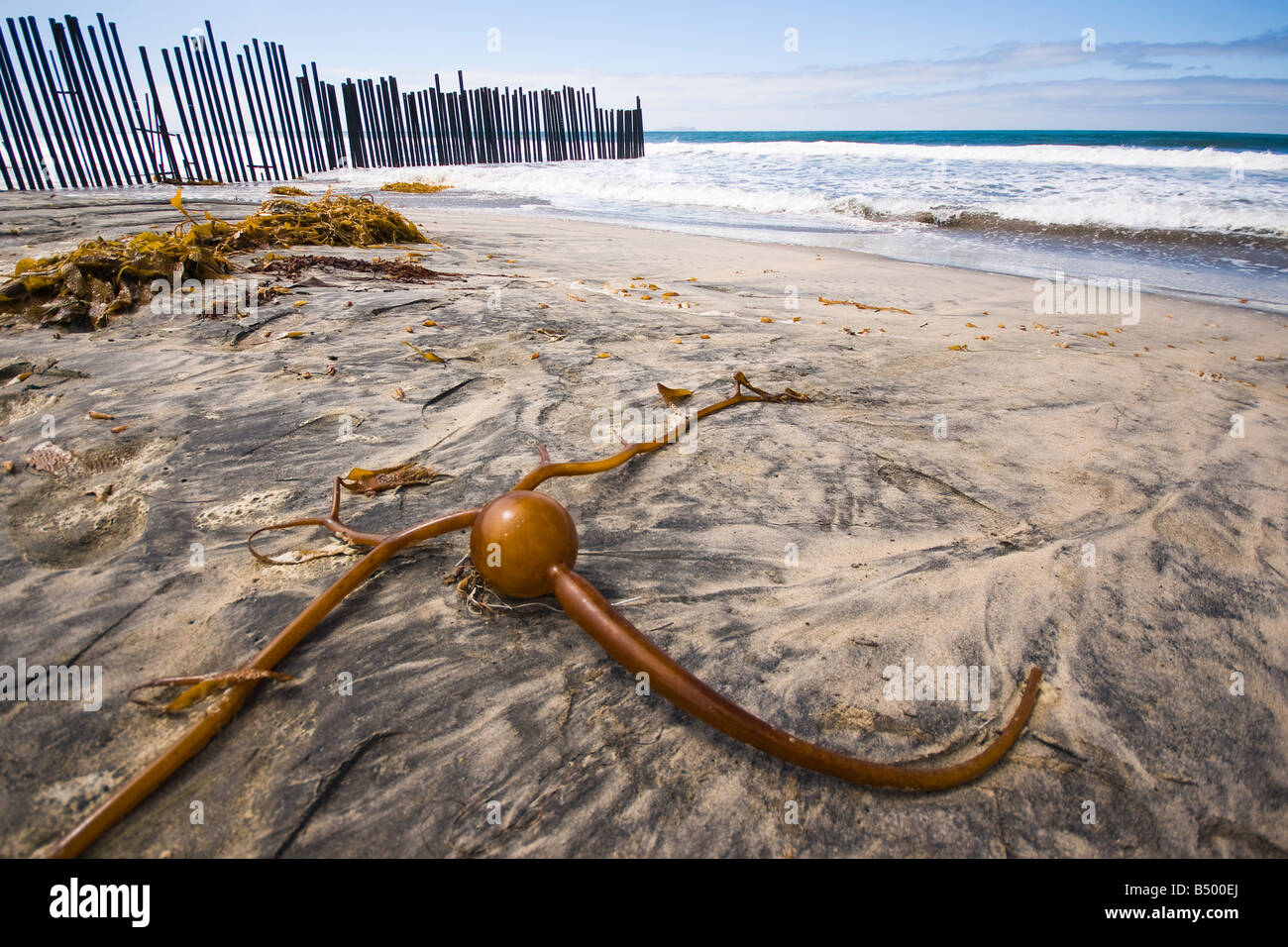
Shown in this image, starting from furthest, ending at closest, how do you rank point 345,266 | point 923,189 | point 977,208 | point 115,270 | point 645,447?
1. point 923,189
2. point 977,208
3. point 345,266
4. point 115,270
5. point 645,447

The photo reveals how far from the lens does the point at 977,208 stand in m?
9.59

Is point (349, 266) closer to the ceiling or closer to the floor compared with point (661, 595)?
closer to the ceiling

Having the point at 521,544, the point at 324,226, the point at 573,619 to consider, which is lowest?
the point at 573,619

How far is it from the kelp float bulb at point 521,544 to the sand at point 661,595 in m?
0.15

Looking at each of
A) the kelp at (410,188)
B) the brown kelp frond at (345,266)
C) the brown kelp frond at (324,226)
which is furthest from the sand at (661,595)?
the kelp at (410,188)

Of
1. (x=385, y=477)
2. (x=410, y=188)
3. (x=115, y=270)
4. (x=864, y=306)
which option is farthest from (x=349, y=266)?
(x=410, y=188)

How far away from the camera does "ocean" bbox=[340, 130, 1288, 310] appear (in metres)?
6.84

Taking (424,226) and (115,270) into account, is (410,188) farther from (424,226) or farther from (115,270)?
(115,270)

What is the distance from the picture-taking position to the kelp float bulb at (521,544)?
4.16ft

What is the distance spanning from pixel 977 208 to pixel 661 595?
35.0 ft

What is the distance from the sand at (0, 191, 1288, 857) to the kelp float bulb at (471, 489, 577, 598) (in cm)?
15

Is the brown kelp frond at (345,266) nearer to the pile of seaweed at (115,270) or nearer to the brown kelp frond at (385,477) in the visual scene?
the pile of seaweed at (115,270)

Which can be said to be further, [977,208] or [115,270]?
[977,208]
